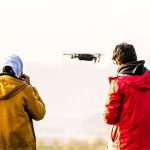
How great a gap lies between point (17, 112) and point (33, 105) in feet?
0.75

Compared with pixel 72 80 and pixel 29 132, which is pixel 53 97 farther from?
pixel 29 132

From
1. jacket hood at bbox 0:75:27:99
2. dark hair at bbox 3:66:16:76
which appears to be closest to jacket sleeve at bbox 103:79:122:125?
jacket hood at bbox 0:75:27:99

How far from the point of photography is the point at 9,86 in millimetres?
12875

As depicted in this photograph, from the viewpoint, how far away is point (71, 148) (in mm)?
33969

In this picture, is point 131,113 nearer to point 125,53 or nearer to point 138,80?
point 138,80

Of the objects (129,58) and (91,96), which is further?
(91,96)

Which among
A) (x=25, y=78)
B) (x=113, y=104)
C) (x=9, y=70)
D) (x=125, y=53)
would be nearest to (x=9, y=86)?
(x=9, y=70)

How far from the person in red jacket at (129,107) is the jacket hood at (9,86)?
1.29 m

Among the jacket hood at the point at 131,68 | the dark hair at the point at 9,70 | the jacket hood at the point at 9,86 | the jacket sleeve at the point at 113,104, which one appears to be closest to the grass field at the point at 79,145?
the dark hair at the point at 9,70

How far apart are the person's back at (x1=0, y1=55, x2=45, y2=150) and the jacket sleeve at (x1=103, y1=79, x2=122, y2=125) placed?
3.25 feet

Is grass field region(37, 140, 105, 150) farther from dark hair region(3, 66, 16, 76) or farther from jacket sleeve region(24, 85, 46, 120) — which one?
jacket sleeve region(24, 85, 46, 120)

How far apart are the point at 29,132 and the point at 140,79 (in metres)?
1.68

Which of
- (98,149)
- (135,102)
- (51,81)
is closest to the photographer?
(135,102)

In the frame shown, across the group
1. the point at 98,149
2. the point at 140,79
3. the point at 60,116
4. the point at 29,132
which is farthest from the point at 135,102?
the point at 60,116
